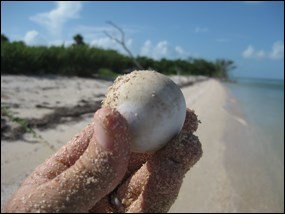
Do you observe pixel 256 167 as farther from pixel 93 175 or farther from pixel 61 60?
pixel 61 60

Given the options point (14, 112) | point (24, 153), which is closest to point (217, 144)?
point (14, 112)

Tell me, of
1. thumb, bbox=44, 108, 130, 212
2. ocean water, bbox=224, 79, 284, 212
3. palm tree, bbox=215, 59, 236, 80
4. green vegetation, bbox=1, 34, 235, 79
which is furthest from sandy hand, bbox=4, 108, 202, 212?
palm tree, bbox=215, 59, 236, 80

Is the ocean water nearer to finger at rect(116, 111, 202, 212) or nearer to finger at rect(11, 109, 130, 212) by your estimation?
finger at rect(116, 111, 202, 212)

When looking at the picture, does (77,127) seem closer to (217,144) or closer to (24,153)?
(24,153)

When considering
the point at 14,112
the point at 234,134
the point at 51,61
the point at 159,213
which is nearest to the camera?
the point at 159,213

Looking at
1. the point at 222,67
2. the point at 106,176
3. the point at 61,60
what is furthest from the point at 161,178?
the point at 222,67
